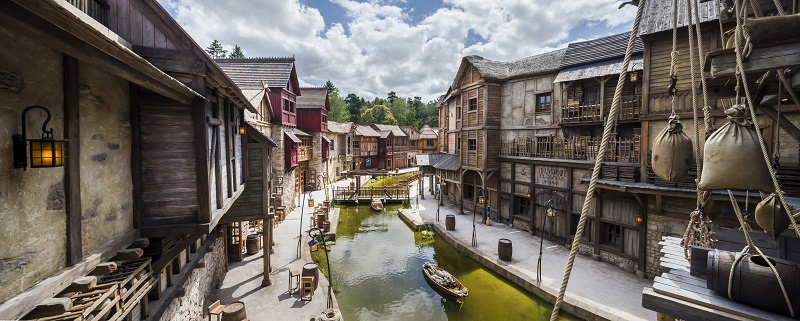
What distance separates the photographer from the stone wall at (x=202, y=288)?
7.94m

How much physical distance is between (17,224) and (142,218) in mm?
2713

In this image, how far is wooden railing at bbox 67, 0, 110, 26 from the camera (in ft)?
15.6

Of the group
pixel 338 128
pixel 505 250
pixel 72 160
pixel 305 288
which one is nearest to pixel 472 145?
pixel 505 250

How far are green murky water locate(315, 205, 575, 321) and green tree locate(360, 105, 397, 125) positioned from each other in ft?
170

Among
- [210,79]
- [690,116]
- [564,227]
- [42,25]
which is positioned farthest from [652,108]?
[42,25]

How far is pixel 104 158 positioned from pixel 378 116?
6878 centimetres

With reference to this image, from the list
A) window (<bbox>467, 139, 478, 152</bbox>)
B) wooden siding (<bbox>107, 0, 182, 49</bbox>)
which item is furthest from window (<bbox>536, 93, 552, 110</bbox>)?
wooden siding (<bbox>107, 0, 182, 49</bbox>)

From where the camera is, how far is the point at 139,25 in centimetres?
608

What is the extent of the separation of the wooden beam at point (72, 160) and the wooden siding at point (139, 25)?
199 centimetres

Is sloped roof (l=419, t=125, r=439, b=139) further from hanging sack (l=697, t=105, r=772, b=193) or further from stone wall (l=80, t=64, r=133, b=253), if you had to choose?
hanging sack (l=697, t=105, r=772, b=193)

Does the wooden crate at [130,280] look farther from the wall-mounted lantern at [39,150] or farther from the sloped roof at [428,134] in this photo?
the sloped roof at [428,134]

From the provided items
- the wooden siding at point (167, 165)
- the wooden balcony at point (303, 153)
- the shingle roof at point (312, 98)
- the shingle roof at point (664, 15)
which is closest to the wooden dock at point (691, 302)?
the wooden siding at point (167, 165)

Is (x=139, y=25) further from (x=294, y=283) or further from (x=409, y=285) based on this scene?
(x=409, y=285)

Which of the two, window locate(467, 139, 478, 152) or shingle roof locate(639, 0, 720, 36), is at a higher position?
shingle roof locate(639, 0, 720, 36)
